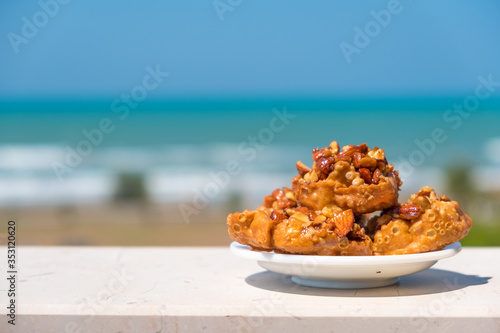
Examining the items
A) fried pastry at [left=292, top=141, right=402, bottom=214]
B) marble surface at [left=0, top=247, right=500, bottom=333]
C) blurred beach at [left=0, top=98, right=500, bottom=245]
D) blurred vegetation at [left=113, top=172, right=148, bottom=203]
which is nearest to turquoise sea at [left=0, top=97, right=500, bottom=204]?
blurred beach at [left=0, top=98, right=500, bottom=245]

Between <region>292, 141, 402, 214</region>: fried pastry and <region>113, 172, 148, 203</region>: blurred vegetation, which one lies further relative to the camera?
<region>113, 172, 148, 203</region>: blurred vegetation

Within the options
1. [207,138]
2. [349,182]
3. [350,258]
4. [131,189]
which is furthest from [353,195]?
[207,138]

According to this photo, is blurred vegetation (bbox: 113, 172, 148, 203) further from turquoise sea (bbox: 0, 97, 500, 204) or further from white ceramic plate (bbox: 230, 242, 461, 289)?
white ceramic plate (bbox: 230, 242, 461, 289)

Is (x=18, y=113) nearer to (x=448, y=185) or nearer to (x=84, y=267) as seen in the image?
(x=448, y=185)

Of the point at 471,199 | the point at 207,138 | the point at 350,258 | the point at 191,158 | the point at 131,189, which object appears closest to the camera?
the point at 350,258

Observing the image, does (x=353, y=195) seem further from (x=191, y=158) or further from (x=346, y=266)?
(x=191, y=158)

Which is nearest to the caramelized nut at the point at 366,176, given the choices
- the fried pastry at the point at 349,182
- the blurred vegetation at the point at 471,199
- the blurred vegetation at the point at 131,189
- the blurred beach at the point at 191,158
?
the fried pastry at the point at 349,182

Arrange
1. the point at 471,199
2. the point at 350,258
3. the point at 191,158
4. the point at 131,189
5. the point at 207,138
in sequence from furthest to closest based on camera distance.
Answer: the point at 207,138 → the point at 191,158 → the point at 131,189 → the point at 471,199 → the point at 350,258
